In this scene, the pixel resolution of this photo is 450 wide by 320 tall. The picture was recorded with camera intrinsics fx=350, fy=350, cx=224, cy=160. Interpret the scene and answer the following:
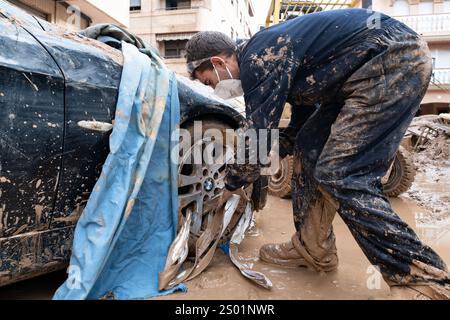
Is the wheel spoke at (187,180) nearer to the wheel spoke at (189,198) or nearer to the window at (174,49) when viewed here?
the wheel spoke at (189,198)

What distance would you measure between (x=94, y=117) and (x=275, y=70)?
88 centimetres

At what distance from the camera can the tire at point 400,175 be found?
420 centimetres

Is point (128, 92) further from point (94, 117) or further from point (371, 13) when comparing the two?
point (371, 13)

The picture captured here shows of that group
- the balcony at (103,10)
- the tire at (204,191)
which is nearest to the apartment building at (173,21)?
the balcony at (103,10)

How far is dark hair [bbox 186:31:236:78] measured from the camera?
185 centimetres

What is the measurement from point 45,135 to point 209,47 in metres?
0.92

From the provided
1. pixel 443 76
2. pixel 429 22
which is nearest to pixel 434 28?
pixel 429 22

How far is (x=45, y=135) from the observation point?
1.50 meters

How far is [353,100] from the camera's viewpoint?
163 cm

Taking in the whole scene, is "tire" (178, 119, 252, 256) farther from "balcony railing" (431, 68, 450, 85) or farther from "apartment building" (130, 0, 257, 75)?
"balcony railing" (431, 68, 450, 85)

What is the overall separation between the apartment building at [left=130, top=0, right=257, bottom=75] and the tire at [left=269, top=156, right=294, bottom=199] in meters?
15.3

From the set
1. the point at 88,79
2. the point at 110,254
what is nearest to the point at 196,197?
the point at 110,254

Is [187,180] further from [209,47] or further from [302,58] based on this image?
[302,58]
